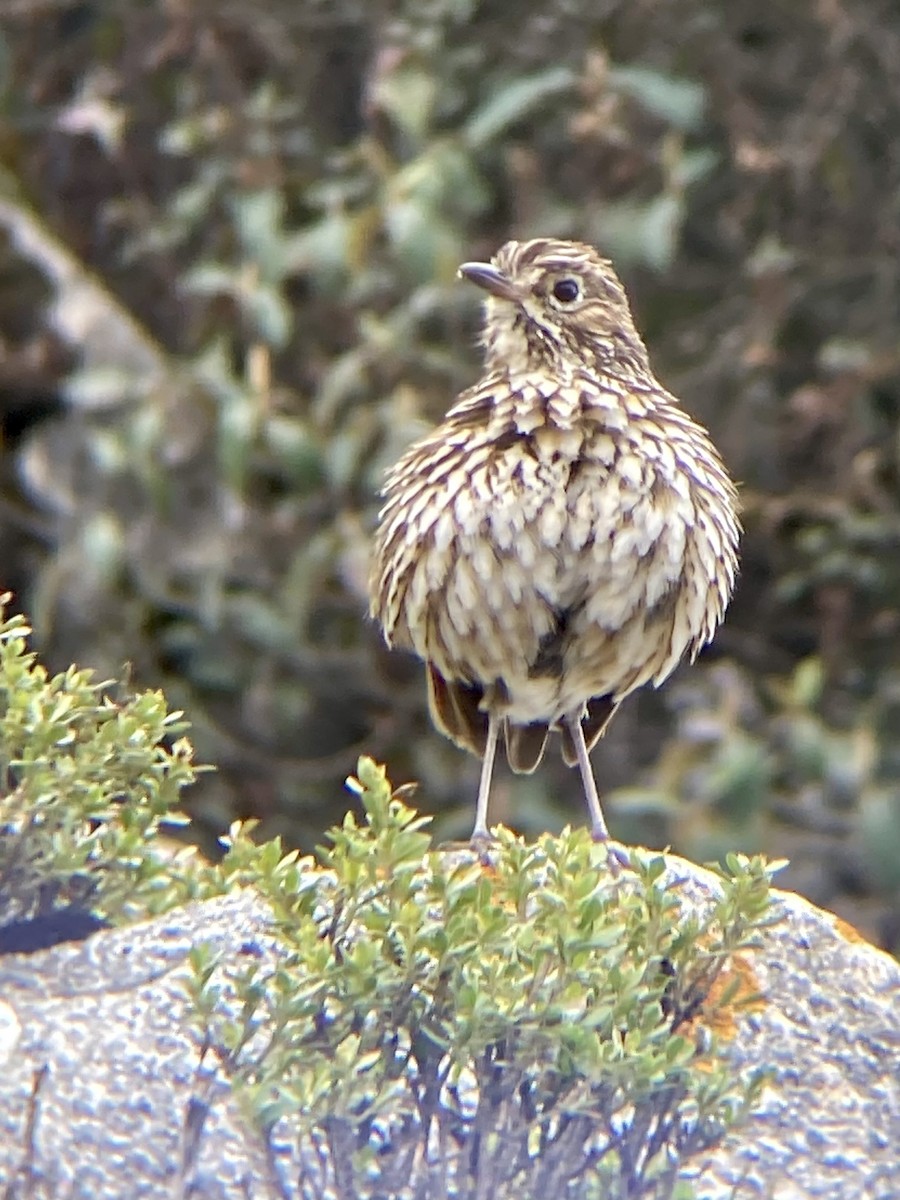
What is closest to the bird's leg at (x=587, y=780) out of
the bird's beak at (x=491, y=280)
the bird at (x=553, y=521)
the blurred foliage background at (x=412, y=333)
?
the bird at (x=553, y=521)

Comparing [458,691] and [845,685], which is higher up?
[845,685]

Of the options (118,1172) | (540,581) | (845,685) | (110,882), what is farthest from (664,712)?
(118,1172)

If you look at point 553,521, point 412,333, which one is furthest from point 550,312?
point 412,333

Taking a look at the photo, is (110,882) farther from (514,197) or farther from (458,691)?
(514,197)

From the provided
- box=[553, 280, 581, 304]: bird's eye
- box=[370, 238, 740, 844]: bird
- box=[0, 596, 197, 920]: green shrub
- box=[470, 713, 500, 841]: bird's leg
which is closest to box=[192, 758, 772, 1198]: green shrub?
box=[0, 596, 197, 920]: green shrub

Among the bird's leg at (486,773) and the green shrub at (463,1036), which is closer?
the green shrub at (463,1036)

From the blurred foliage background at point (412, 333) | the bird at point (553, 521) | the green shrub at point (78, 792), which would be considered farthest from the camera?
the blurred foliage background at point (412, 333)

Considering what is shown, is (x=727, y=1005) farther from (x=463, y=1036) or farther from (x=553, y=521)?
(x=553, y=521)

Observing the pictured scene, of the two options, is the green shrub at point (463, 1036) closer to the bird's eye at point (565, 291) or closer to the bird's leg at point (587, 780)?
the bird's leg at point (587, 780)
